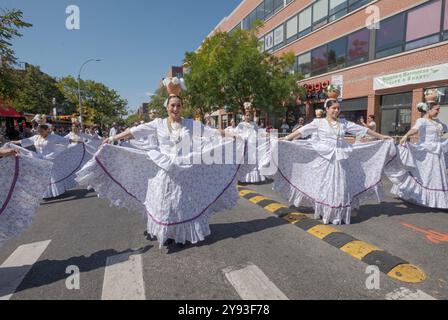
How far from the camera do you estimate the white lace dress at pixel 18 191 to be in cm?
340

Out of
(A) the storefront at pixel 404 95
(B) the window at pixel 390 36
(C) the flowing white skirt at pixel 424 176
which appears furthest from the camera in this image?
(B) the window at pixel 390 36

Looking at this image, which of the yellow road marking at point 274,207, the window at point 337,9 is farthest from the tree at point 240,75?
the yellow road marking at point 274,207

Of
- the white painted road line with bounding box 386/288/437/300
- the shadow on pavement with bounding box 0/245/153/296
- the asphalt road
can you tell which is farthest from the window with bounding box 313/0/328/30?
the shadow on pavement with bounding box 0/245/153/296

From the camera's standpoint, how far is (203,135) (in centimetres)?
432

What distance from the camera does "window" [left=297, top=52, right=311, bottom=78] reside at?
24.2 meters

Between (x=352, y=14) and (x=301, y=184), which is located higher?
(x=352, y=14)

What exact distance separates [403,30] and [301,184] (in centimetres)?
1556

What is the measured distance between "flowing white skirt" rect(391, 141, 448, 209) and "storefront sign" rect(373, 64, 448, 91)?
35.2 feet

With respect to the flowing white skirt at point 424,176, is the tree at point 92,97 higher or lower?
higher

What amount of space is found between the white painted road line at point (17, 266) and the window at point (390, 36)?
18.7 m

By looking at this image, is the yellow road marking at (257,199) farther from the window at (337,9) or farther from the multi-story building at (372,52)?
the window at (337,9)

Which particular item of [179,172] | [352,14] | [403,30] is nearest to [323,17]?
[352,14]

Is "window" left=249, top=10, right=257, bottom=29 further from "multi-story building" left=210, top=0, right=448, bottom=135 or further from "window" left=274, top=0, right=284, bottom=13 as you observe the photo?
"multi-story building" left=210, top=0, right=448, bottom=135
